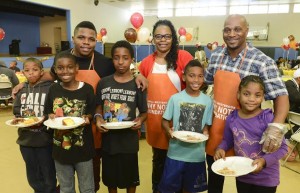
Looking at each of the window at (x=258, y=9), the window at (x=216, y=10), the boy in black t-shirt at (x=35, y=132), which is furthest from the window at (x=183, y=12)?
the boy in black t-shirt at (x=35, y=132)

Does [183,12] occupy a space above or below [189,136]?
above

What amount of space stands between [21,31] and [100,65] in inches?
607

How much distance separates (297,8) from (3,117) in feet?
54.7

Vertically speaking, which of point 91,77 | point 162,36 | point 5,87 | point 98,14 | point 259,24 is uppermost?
point 98,14

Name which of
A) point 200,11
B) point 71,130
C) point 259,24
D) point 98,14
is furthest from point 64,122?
point 200,11

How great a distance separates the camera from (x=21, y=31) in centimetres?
1551

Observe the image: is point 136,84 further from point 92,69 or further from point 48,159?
point 48,159

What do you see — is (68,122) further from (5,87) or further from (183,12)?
(183,12)

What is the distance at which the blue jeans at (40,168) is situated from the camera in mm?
2131

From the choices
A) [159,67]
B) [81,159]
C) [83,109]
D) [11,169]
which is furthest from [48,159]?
[11,169]

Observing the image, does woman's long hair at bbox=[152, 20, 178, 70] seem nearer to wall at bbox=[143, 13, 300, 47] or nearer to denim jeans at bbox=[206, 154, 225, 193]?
denim jeans at bbox=[206, 154, 225, 193]

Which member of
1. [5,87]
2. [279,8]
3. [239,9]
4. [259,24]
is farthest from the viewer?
[239,9]

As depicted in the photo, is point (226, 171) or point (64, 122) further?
point (64, 122)

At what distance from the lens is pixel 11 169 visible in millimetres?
3406
